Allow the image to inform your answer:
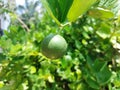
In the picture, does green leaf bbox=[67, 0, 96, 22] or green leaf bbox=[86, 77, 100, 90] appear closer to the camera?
green leaf bbox=[67, 0, 96, 22]

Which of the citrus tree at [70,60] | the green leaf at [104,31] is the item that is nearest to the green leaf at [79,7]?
the citrus tree at [70,60]

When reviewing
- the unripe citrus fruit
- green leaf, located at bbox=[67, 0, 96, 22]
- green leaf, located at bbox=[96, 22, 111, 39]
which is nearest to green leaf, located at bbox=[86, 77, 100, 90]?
green leaf, located at bbox=[96, 22, 111, 39]

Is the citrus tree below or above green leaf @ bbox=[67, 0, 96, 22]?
below

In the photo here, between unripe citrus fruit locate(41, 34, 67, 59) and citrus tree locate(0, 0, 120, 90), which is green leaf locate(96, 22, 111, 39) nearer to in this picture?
citrus tree locate(0, 0, 120, 90)

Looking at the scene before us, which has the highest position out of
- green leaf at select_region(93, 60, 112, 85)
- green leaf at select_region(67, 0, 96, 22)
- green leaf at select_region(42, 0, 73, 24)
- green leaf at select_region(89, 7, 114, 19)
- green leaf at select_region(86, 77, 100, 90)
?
green leaf at select_region(67, 0, 96, 22)

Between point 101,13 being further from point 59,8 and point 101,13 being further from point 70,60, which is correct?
point 70,60

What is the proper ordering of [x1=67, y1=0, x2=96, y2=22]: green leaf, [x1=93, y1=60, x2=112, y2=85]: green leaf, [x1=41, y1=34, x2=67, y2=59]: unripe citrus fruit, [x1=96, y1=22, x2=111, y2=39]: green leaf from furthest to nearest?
[x1=96, y1=22, x2=111, y2=39]: green leaf < [x1=93, y1=60, x2=112, y2=85]: green leaf < [x1=41, y1=34, x2=67, y2=59]: unripe citrus fruit < [x1=67, y1=0, x2=96, y2=22]: green leaf

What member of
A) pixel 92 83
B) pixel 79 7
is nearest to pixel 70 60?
pixel 92 83
